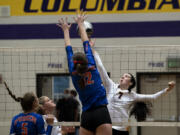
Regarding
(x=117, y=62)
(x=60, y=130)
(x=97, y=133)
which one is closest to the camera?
(x=97, y=133)

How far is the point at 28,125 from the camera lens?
18.6 ft

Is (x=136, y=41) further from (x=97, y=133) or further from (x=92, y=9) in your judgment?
(x=97, y=133)

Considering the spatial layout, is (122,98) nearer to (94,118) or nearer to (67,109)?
(94,118)

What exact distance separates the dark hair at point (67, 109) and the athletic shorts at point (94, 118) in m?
7.17

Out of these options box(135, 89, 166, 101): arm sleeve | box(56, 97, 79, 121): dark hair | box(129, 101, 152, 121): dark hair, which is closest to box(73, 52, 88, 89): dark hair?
box(135, 89, 166, 101): arm sleeve

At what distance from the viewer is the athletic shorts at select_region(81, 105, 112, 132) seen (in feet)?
17.8

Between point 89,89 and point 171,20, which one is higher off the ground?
point 171,20

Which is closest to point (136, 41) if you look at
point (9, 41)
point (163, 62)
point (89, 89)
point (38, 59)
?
point (163, 62)

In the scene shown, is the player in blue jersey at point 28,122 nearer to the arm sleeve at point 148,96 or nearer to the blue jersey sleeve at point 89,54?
the blue jersey sleeve at point 89,54

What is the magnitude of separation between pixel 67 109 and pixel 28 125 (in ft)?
23.2

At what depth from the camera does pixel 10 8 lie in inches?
503

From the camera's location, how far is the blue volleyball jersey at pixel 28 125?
568cm

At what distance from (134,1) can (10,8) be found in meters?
3.28

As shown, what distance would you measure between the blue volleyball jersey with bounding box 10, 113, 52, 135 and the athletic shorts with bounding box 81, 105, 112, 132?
1.85 ft
